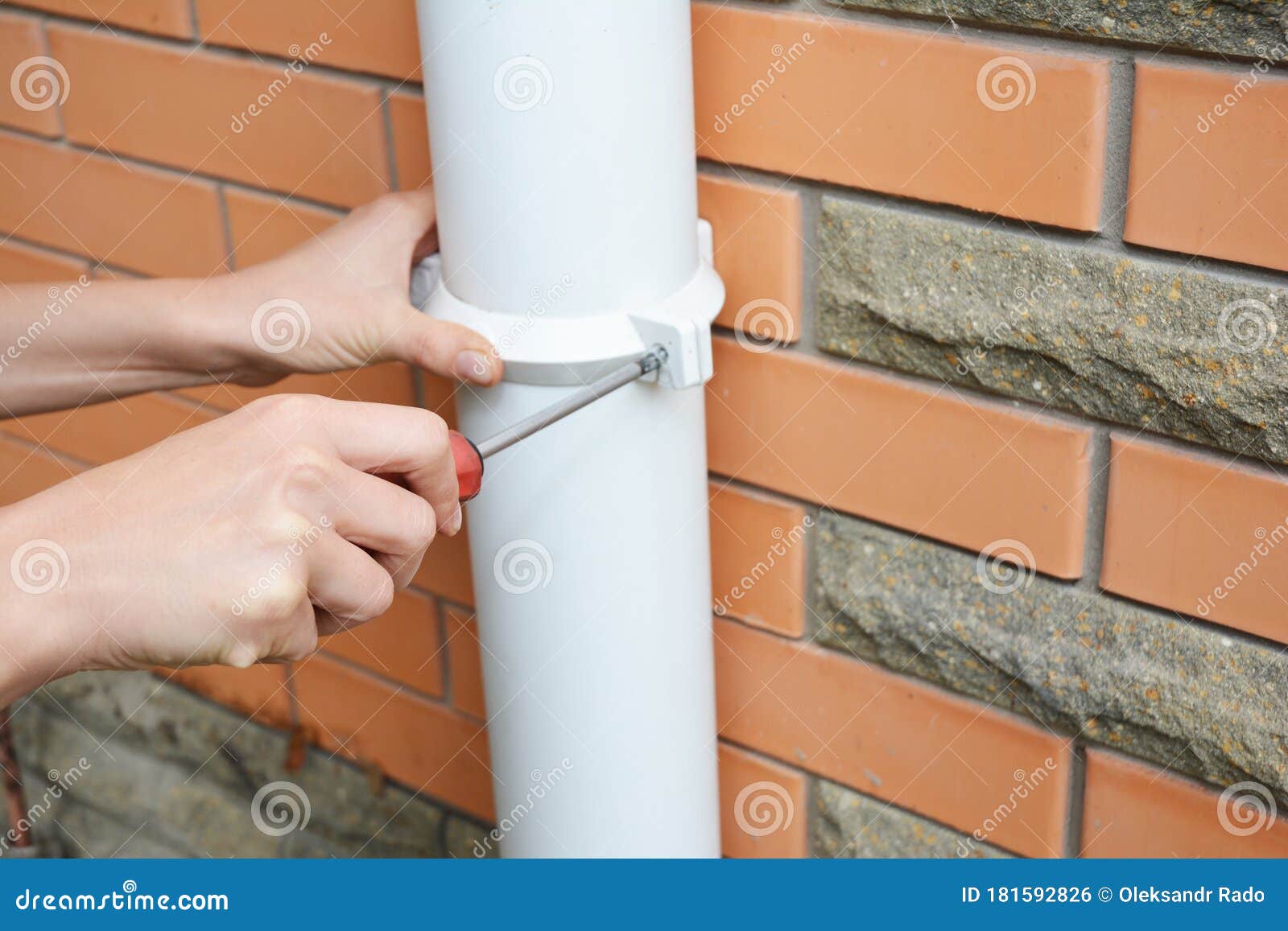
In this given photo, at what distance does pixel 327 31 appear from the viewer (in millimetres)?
1243

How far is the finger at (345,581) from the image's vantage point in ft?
2.72

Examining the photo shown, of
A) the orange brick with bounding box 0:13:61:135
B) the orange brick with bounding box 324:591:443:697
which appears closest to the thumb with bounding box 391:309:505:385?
the orange brick with bounding box 324:591:443:697

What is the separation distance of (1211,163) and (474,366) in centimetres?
50

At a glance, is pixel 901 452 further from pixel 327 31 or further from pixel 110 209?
pixel 110 209

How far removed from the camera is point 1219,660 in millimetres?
981

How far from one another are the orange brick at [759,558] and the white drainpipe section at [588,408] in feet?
0.28

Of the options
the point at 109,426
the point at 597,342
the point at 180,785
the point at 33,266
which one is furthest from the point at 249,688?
the point at 597,342

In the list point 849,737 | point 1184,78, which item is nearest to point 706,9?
point 1184,78

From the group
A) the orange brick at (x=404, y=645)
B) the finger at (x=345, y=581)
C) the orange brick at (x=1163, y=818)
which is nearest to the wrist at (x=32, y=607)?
the finger at (x=345, y=581)

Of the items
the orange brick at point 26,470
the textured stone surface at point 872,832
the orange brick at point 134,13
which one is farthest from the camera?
the orange brick at point 26,470

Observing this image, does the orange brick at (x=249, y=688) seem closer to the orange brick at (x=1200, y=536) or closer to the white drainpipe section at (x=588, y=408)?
the white drainpipe section at (x=588, y=408)

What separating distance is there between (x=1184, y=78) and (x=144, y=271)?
1.10 m

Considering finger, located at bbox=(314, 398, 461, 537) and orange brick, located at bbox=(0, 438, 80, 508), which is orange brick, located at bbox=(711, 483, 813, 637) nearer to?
finger, located at bbox=(314, 398, 461, 537)

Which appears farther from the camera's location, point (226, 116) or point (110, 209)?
point (110, 209)
